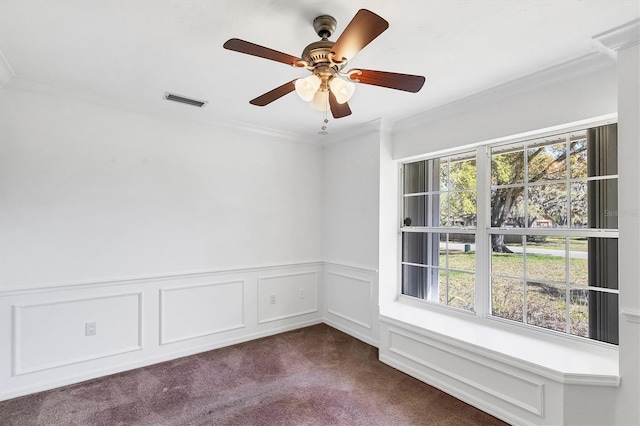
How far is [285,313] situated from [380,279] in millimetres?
1291

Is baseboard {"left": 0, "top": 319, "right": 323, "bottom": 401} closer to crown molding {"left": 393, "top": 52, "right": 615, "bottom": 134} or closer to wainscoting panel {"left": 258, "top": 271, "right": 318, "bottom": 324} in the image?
wainscoting panel {"left": 258, "top": 271, "right": 318, "bottom": 324}

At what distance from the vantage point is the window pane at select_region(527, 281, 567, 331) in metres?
2.43

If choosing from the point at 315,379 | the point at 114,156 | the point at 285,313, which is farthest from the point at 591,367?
the point at 114,156

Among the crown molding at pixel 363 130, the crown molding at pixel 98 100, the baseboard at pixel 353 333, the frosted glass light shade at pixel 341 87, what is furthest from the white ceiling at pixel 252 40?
the baseboard at pixel 353 333

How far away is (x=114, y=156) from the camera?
2898 millimetres

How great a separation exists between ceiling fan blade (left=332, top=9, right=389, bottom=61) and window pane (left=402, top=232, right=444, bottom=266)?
232 centimetres

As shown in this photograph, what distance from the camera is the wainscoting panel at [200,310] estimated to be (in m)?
3.14

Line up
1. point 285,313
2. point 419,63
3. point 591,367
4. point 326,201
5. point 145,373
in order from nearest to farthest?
point 591,367 → point 419,63 → point 145,373 → point 285,313 → point 326,201

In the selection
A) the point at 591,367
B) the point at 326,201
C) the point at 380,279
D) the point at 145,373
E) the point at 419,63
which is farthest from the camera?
the point at 326,201

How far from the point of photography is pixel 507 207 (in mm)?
2766

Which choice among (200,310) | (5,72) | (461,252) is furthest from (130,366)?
(461,252)

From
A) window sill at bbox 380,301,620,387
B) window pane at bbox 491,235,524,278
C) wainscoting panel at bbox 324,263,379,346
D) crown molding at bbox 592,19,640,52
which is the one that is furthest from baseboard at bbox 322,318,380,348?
crown molding at bbox 592,19,640,52

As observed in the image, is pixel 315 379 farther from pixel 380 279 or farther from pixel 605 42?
pixel 605 42

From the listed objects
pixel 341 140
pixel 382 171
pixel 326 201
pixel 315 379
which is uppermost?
pixel 341 140
